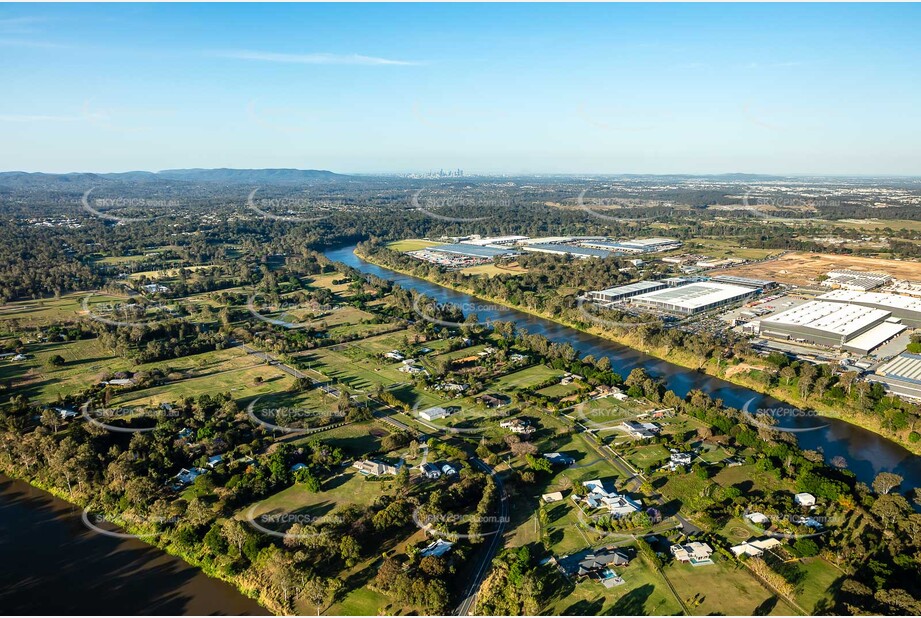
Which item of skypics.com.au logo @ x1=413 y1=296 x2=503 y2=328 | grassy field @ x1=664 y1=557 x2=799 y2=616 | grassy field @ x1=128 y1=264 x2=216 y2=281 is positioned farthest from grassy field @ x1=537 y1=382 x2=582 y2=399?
grassy field @ x1=128 y1=264 x2=216 y2=281

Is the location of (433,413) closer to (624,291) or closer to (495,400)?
(495,400)

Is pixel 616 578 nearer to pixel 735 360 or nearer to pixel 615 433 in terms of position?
pixel 615 433

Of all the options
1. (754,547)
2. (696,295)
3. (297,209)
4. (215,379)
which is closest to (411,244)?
(696,295)

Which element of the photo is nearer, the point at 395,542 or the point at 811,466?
the point at 395,542

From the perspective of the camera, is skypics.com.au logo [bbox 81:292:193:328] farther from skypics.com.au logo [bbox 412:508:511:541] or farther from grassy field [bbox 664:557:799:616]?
grassy field [bbox 664:557:799:616]

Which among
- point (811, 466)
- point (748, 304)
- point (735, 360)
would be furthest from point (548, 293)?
point (811, 466)

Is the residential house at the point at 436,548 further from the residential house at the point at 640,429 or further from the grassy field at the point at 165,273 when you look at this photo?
the grassy field at the point at 165,273

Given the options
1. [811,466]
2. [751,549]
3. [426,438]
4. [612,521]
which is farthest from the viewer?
[426,438]
